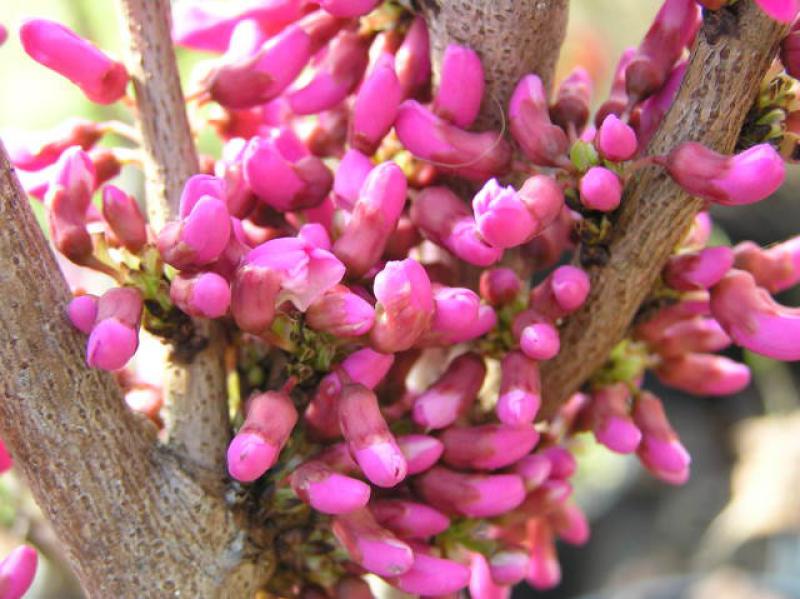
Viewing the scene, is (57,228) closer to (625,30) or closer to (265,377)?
(265,377)

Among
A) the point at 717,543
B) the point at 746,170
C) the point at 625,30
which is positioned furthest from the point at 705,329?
the point at 625,30

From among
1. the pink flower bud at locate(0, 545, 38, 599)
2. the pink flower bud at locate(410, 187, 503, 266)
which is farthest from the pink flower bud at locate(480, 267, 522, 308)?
the pink flower bud at locate(0, 545, 38, 599)

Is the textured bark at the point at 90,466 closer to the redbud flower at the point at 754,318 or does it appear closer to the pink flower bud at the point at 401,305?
the pink flower bud at the point at 401,305

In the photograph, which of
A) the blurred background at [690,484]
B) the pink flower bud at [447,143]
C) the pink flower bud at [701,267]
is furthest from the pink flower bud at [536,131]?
the blurred background at [690,484]

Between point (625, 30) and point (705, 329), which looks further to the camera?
point (625, 30)

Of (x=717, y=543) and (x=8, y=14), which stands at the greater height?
(x=8, y=14)

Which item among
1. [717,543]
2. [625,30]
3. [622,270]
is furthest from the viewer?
[625,30]

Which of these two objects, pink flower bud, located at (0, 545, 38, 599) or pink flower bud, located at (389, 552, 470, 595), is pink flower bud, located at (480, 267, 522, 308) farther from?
pink flower bud, located at (0, 545, 38, 599)

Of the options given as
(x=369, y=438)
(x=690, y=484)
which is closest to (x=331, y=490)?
(x=369, y=438)
